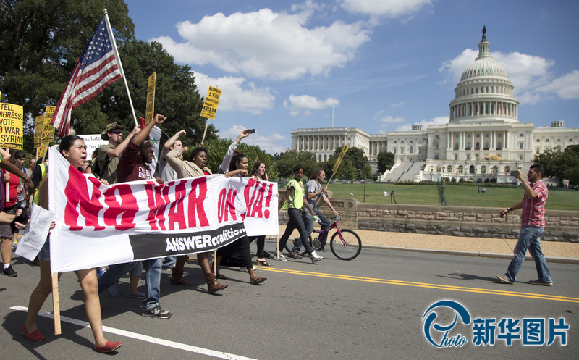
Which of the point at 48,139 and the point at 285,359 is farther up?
the point at 48,139

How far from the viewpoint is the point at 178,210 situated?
16.9ft

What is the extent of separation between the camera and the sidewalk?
10000mm

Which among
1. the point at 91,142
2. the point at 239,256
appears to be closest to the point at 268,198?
the point at 239,256

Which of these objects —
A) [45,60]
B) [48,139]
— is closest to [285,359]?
[48,139]

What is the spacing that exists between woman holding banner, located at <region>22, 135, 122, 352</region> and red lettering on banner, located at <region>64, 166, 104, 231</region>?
161 mm

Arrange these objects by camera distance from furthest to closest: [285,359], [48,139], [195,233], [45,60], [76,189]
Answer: [45,60] → [48,139] → [195,233] → [76,189] → [285,359]

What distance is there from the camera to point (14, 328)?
4.17 m

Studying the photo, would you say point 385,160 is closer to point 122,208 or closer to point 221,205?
point 221,205

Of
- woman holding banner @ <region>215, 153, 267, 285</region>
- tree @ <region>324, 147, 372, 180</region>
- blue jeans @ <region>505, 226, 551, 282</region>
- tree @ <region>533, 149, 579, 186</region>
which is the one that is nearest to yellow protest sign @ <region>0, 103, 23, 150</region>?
woman holding banner @ <region>215, 153, 267, 285</region>

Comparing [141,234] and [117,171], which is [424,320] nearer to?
[141,234]

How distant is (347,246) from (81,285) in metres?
5.83

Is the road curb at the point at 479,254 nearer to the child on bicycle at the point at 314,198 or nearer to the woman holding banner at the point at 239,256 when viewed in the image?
the child on bicycle at the point at 314,198

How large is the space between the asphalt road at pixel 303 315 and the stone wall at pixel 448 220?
5.50 meters

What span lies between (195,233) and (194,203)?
1.37 feet
